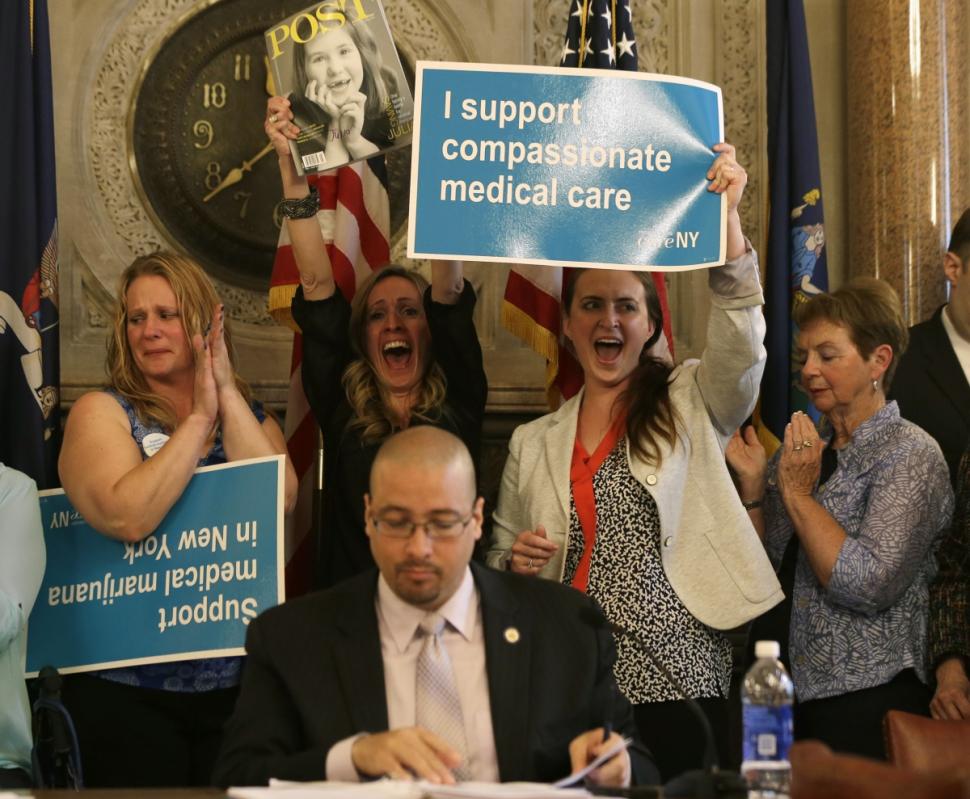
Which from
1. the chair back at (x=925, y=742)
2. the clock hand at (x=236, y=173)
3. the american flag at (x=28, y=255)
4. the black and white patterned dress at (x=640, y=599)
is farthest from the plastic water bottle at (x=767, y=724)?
the clock hand at (x=236, y=173)

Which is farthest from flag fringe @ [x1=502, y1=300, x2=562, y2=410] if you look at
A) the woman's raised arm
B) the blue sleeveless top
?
the blue sleeveless top

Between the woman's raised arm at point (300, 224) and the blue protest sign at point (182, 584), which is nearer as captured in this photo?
the blue protest sign at point (182, 584)

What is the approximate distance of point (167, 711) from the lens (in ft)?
11.9

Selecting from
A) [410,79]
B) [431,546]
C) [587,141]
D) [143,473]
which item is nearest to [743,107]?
[410,79]

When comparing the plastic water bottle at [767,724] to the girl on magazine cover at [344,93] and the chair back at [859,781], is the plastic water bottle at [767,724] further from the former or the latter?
Result: the girl on magazine cover at [344,93]

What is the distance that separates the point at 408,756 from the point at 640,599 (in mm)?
1231

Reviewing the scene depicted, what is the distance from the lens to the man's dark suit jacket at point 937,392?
14.1 ft

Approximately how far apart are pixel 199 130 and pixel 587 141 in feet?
7.20

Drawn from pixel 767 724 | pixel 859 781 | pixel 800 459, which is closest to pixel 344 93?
pixel 800 459

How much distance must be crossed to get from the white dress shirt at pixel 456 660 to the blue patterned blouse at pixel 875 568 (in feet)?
3.90

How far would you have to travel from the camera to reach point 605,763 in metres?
2.56

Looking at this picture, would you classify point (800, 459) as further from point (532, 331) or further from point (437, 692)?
point (437, 692)

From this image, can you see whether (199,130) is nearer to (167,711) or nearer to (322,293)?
(322,293)

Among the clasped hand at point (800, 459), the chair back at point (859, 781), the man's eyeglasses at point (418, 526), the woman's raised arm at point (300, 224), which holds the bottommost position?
the chair back at point (859, 781)
